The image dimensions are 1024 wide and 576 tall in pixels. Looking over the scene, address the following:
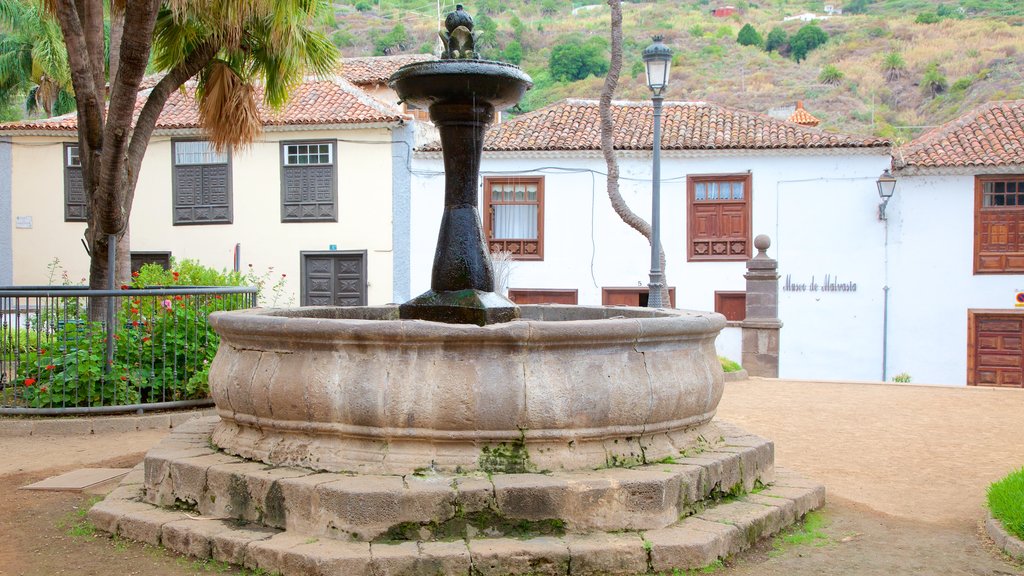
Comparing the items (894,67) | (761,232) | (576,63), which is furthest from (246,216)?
(894,67)

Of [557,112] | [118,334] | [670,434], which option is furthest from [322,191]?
[670,434]

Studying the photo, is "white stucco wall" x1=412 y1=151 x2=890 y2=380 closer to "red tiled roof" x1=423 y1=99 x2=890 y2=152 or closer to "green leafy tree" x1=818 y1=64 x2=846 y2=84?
"red tiled roof" x1=423 y1=99 x2=890 y2=152

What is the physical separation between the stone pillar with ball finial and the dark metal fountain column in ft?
34.2

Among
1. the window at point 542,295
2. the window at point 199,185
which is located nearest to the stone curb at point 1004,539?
the window at point 542,295

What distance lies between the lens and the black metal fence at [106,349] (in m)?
8.20

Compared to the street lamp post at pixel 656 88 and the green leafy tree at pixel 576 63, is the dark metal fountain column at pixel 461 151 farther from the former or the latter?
the green leafy tree at pixel 576 63

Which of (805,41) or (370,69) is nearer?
(370,69)

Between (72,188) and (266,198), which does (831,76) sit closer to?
(266,198)

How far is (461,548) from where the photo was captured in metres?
4.06

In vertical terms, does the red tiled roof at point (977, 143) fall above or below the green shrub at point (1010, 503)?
above

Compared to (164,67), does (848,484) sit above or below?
below

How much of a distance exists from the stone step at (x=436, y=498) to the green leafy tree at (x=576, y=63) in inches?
2024

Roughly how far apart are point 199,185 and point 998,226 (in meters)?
19.3

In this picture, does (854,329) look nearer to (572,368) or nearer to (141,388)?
(141,388)
